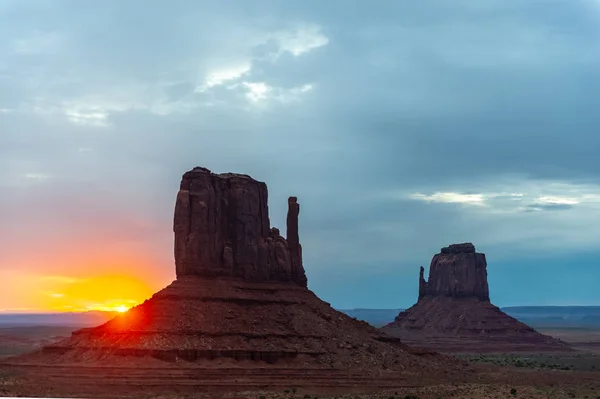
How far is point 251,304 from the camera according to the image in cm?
10919

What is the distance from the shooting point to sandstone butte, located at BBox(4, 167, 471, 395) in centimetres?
9406

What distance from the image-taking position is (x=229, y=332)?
334ft

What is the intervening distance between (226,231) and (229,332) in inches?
654

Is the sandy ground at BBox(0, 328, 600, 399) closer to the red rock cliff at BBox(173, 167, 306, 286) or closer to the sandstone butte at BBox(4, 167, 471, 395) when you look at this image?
the sandstone butte at BBox(4, 167, 471, 395)

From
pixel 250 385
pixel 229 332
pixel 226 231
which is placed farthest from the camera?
pixel 226 231

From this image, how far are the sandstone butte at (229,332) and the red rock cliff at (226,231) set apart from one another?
132 millimetres

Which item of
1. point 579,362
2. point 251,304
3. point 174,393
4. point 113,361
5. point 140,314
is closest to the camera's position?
point 174,393

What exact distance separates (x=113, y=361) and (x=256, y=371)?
48.6 feet

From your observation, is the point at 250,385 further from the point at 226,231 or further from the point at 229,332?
the point at 226,231

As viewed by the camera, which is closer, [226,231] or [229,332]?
[229,332]

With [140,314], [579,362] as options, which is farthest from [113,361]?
[579,362]

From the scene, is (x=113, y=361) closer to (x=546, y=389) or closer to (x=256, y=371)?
(x=256, y=371)

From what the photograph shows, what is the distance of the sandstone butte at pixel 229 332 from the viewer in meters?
94.1

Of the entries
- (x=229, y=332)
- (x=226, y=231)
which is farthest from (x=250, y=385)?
(x=226, y=231)
